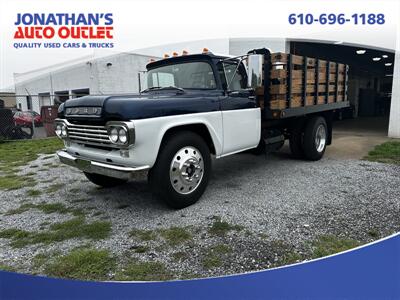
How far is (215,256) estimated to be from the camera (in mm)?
3072

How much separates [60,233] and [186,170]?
66.4 inches

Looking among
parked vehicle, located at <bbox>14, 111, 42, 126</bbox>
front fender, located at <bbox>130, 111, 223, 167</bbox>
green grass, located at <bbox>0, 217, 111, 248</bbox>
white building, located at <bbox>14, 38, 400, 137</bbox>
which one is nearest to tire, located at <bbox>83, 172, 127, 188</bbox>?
green grass, located at <bbox>0, 217, 111, 248</bbox>

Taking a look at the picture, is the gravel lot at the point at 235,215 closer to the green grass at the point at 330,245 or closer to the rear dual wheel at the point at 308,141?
the green grass at the point at 330,245

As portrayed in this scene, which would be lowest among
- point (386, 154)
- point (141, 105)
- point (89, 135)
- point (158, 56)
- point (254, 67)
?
point (386, 154)

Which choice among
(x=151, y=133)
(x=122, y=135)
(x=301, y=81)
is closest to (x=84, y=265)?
(x=122, y=135)

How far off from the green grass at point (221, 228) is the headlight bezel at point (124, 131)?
1.35 m

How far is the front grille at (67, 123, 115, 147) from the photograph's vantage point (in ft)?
12.6

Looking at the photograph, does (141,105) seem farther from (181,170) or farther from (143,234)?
(143,234)

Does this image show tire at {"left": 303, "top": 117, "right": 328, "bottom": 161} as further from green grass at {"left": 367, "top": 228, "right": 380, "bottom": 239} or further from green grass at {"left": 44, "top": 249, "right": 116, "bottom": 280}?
green grass at {"left": 44, "top": 249, "right": 116, "bottom": 280}

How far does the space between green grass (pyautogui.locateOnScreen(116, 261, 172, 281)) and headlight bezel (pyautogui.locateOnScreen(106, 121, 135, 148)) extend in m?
1.30

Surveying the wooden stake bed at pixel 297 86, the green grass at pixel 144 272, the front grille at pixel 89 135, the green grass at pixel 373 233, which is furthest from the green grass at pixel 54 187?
the green grass at pixel 373 233

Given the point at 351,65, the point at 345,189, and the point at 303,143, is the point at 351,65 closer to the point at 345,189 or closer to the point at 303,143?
the point at 303,143

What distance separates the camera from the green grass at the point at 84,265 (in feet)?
9.30

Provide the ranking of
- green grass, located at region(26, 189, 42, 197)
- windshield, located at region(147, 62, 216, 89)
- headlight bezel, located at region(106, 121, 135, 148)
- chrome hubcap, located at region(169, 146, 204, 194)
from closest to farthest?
headlight bezel, located at region(106, 121, 135, 148) < chrome hubcap, located at region(169, 146, 204, 194) < windshield, located at region(147, 62, 216, 89) < green grass, located at region(26, 189, 42, 197)
